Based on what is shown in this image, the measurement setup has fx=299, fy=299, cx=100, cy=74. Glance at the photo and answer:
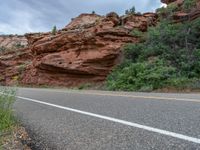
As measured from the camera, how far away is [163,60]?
16266 mm

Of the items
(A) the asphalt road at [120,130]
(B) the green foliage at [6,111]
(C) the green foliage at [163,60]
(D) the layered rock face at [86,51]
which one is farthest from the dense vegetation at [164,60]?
(B) the green foliage at [6,111]

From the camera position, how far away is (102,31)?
2230 cm

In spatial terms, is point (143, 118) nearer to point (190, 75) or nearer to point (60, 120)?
point (60, 120)

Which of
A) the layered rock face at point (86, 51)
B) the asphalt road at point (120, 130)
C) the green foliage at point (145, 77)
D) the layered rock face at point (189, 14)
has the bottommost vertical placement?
the asphalt road at point (120, 130)

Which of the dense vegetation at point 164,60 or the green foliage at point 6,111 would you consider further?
the dense vegetation at point 164,60

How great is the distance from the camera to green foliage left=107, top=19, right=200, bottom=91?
14250mm

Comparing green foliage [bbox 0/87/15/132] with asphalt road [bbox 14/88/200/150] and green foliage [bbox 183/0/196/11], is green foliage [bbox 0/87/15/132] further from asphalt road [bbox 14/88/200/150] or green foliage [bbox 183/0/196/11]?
green foliage [bbox 183/0/196/11]

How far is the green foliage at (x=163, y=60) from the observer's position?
14.2 meters

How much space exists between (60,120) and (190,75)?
1045 centimetres

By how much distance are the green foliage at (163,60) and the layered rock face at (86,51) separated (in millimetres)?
1685

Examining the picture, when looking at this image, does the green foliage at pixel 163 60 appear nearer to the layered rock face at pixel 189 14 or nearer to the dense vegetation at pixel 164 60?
the dense vegetation at pixel 164 60

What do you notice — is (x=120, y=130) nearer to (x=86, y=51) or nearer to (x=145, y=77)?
(x=145, y=77)

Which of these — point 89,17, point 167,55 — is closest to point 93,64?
point 167,55

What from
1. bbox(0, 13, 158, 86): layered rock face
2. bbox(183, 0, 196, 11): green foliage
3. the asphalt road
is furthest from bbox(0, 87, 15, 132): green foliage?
bbox(183, 0, 196, 11): green foliage
